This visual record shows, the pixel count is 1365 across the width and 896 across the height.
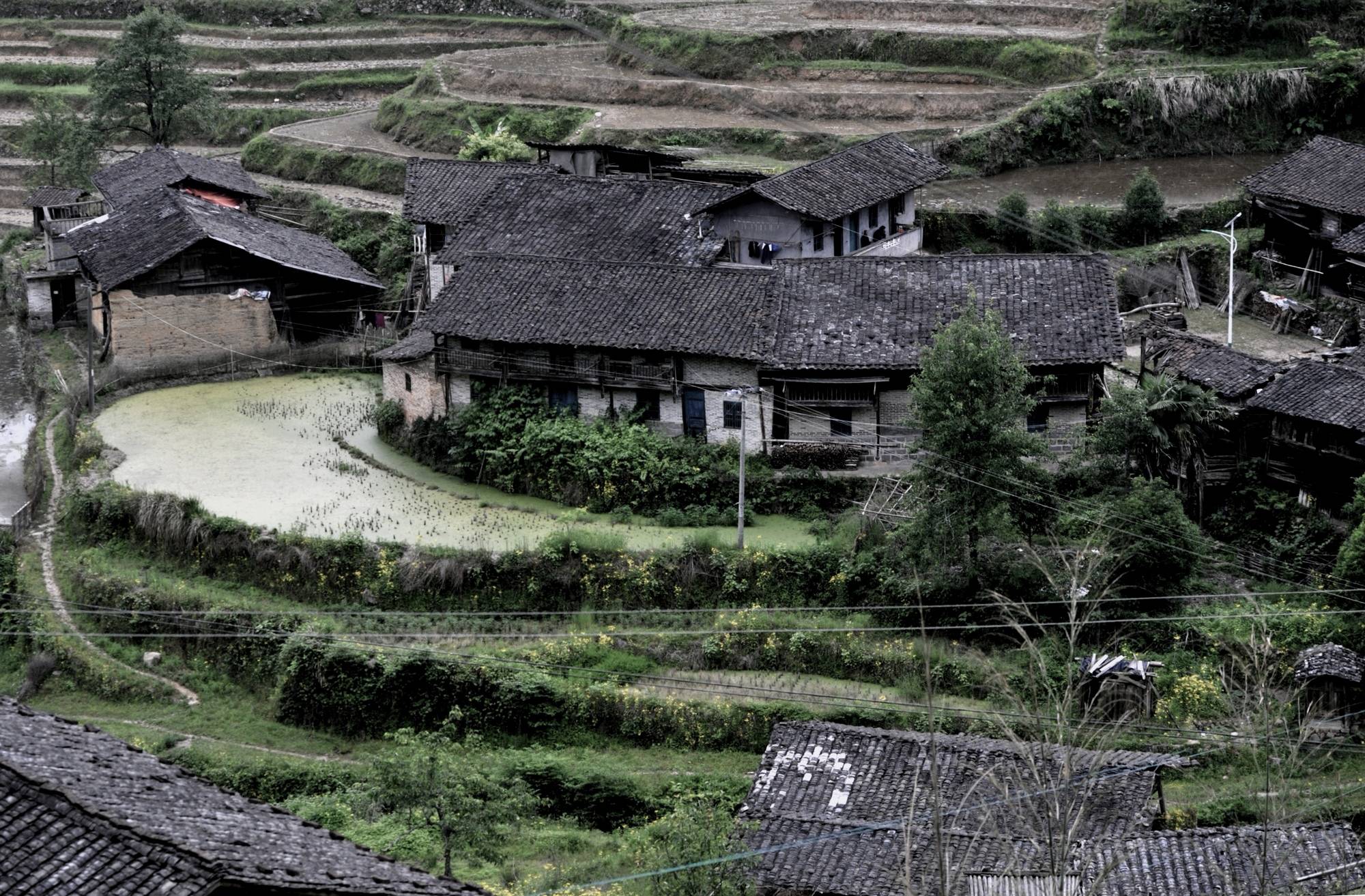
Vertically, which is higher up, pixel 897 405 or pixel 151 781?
pixel 151 781

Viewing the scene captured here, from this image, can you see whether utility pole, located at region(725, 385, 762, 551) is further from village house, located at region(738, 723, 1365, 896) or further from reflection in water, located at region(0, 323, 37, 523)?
reflection in water, located at region(0, 323, 37, 523)

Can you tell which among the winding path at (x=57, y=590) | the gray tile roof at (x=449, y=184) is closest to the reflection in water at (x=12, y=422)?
the winding path at (x=57, y=590)

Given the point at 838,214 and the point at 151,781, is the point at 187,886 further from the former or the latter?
the point at 838,214

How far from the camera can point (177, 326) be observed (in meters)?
→ 34.0

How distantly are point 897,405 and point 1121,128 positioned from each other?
1556cm

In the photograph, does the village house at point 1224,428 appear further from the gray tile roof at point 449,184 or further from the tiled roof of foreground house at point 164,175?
the tiled roof of foreground house at point 164,175

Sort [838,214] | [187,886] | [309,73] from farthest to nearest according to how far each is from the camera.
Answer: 1. [309,73]
2. [838,214]
3. [187,886]

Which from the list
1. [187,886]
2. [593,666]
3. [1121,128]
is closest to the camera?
[187,886]

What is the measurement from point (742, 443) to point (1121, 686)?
6.44m

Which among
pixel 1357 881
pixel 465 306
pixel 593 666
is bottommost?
pixel 593 666

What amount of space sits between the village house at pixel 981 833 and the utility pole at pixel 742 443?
556cm

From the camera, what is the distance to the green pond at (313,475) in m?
26.3

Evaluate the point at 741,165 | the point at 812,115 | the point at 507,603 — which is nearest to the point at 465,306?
the point at 507,603

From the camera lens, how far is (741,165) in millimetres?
38906
